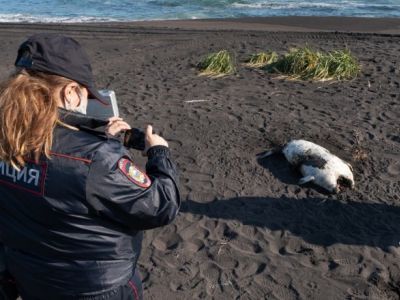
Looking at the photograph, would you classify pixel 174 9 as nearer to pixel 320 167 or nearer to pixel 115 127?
pixel 320 167

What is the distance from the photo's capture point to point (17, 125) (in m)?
1.63

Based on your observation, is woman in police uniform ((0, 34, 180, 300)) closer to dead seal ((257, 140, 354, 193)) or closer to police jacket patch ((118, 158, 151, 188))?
police jacket patch ((118, 158, 151, 188))

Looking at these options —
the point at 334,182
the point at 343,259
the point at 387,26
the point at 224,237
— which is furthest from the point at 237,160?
the point at 387,26

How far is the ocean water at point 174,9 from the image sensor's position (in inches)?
744

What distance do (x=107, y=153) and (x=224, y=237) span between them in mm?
3011

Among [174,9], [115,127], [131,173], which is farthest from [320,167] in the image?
[174,9]

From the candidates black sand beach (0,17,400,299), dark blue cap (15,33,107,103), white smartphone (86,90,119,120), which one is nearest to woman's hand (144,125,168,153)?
white smartphone (86,90,119,120)

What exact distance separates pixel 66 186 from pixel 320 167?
405 cm

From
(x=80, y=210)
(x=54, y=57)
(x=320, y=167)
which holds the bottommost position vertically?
(x=320, y=167)

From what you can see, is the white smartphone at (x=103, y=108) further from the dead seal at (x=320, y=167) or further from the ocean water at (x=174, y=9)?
the ocean water at (x=174, y=9)

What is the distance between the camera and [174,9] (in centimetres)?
2119

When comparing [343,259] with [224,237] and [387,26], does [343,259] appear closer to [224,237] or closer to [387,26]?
[224,237]

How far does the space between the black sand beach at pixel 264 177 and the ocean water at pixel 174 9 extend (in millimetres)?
7726

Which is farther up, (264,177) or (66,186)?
(66,186)
